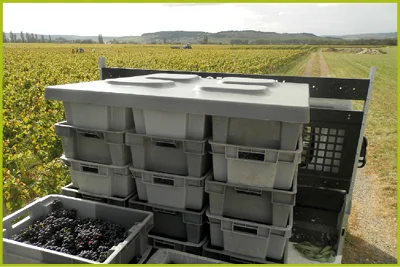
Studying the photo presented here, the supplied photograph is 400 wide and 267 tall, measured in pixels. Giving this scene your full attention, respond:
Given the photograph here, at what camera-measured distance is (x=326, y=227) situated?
3277 millimetres

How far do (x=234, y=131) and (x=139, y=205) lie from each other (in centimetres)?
117

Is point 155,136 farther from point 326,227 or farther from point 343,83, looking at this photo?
point 326,227

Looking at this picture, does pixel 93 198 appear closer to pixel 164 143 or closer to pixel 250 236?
pixel 164 143

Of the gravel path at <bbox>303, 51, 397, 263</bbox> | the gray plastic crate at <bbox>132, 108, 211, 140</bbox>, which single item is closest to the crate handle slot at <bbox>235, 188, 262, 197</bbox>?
the gray plastic crate at <bbox>132, 108, 211, 140</bbox>

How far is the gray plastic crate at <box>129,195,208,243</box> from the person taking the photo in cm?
259

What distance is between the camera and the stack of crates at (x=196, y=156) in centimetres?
218

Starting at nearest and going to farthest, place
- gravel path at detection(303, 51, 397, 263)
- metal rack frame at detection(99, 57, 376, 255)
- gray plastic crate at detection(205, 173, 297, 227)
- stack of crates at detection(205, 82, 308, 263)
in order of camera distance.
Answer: stack of crates at detection(205, 82, 308, 263) → gray plastic crate at detection(205, 173, 297, 227) → metal rack frame at detection(99, 57, 376, 255) → gravel path at detection(303, 51, 397, 263)

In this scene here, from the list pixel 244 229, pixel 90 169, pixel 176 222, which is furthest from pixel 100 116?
pixel 244 229

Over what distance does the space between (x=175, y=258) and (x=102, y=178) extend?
948 millimetres

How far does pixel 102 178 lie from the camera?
9.16 ft

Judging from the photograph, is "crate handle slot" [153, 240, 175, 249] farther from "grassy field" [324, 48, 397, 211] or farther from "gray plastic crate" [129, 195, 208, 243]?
"grassy field" [324, 48, 397, 211]

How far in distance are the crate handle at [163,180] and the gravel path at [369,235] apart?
7.20 ft

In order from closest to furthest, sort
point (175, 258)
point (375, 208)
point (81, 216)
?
point (175, 258)
point (81, 216)
point (375, 208)

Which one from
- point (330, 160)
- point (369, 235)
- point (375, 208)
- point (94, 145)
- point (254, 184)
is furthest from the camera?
point (375, 208)
